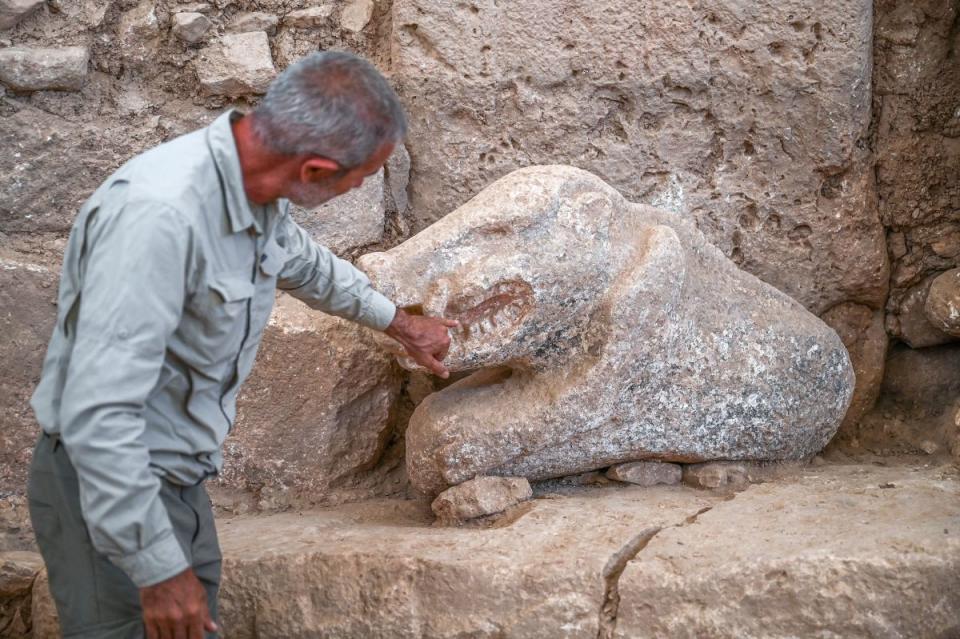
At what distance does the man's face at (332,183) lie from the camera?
2080mm

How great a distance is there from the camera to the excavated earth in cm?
244

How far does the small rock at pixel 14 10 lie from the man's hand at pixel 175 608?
6.39 feet

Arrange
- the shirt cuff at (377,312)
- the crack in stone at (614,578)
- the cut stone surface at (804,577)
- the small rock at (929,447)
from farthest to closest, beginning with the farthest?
the small rock at (929,447)
the shirt cuff at (377,312)
the crack in stone at (614,578)
the cut stone surface at (804,577)

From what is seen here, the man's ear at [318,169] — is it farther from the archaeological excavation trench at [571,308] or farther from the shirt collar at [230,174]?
the archaeological excavation trench at [571,308]

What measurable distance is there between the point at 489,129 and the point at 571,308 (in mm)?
777

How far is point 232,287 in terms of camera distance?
206cm

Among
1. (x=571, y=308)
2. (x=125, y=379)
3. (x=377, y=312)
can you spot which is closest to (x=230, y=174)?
(x=125, y=379)

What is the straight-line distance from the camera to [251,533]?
3.02 metres

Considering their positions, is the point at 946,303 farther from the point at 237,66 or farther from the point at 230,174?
the point at 230,174

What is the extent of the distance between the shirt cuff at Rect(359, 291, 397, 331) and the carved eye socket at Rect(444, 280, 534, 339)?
0.66 feet

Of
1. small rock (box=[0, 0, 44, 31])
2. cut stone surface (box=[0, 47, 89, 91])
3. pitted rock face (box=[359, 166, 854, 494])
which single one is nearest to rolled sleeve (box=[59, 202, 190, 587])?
pitted rock face (box=[359, 166, 854, 494])

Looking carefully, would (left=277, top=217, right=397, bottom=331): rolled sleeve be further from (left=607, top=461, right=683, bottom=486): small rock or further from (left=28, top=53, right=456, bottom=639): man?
(left=607, top=461, right=683, bottom=486): small rock

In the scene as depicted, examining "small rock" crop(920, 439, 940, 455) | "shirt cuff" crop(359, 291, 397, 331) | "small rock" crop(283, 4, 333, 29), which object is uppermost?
"small rock" crop(283, 4, 333, 29)

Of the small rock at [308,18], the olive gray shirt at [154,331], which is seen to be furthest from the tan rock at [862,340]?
the olive gray shirt at [154,331]
